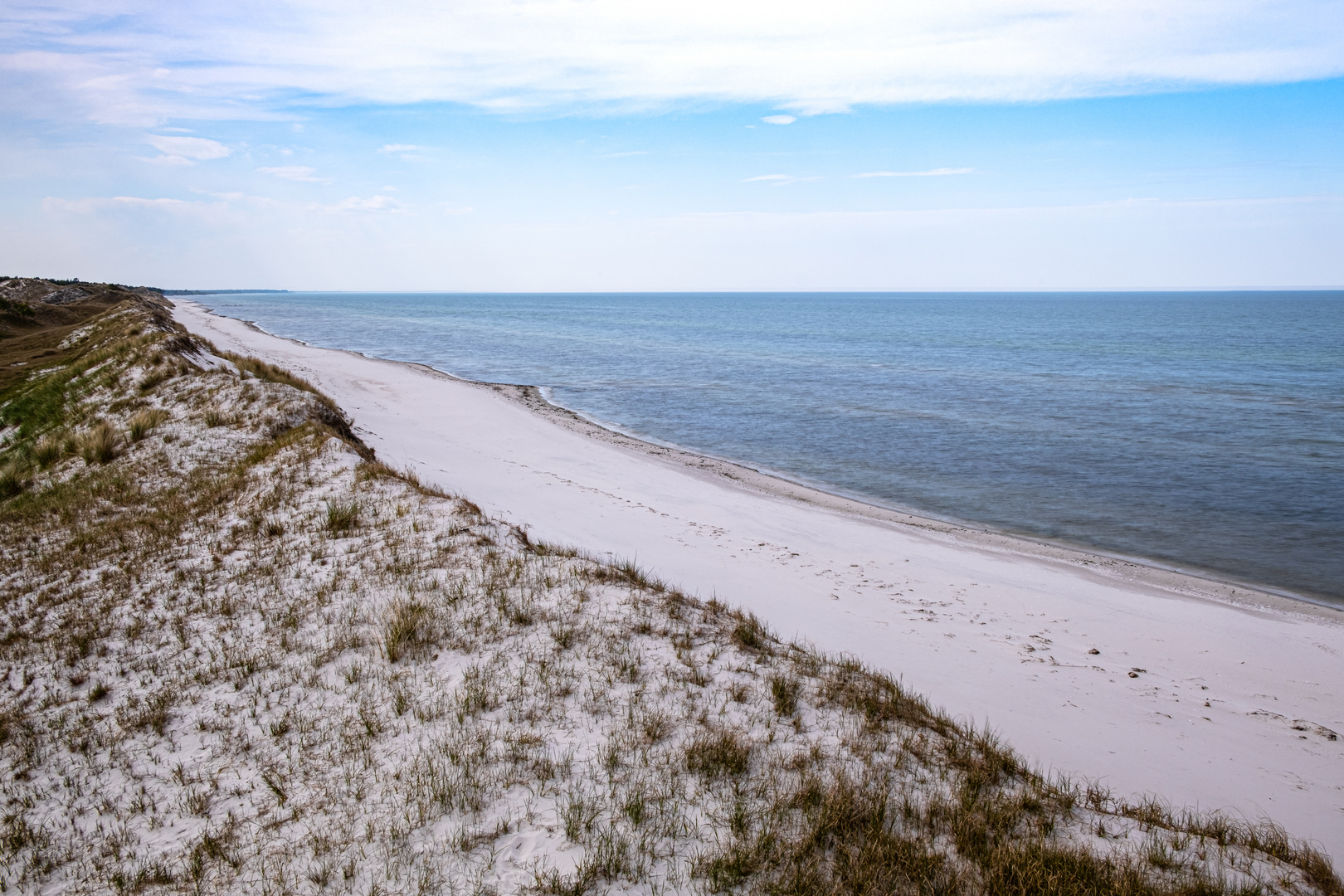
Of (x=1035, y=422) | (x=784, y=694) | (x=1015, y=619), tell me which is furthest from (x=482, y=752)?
(x=1035, y=422)

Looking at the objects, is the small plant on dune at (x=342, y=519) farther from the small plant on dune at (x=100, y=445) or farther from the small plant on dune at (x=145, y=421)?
the small plant on dune at (x=145, y=421)

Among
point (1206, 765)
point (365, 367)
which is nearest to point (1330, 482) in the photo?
point (1206, 765)

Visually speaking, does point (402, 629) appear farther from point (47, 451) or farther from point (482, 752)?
point (47, 451)

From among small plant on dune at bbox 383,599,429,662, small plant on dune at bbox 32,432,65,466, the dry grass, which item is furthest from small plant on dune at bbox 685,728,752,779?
small plant on dune at bbox 32,432,65,466

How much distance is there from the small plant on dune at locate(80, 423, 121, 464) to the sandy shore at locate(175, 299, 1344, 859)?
5596mm

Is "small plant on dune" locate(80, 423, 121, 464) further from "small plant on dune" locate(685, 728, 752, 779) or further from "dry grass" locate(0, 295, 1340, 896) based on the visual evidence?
"small plant on dune" locate(685, 728, 752, 779)

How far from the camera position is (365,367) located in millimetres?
43094

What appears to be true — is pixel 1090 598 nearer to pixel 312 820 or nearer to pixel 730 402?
pixel 312 820

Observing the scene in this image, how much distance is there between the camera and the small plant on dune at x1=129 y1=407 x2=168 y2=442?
15609 mm

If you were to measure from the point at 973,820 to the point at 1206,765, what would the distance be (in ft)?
13.5

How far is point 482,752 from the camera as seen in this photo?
5582 mm

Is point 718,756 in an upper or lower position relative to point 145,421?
lower

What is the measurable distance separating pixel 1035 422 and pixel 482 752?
3167cm

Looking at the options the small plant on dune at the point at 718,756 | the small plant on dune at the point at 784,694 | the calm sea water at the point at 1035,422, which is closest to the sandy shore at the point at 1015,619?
the small plant on dune at the point at 784,694
